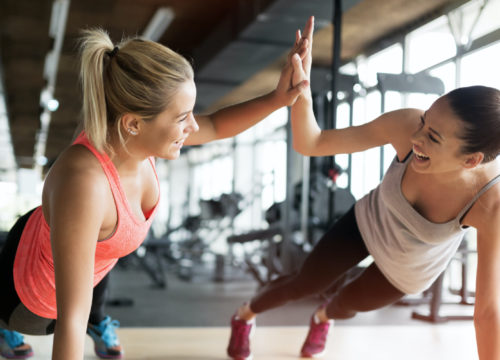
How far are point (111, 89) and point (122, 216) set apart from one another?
29 centimetres

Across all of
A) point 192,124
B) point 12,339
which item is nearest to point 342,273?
point 192,124

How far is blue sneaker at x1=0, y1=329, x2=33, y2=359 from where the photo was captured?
1.85 m

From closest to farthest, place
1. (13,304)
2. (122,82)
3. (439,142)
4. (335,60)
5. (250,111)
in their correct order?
(122,82)
(439,142)
(13,304)
(250,111)
(335,60)

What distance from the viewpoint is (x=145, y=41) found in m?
1.22

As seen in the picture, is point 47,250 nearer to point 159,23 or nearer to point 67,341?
point 67,341

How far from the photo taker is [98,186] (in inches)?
43.8

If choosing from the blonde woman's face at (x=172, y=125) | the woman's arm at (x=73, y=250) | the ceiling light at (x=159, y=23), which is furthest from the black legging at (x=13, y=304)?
the ceiling light at (x=159, y=23)

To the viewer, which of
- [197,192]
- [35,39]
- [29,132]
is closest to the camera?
[35,39]

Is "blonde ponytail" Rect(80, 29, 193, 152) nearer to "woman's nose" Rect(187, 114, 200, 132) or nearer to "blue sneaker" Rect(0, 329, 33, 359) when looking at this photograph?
"woman's nose" Rect(187, 114, 200, 132)

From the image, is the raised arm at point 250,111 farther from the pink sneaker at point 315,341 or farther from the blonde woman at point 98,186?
the pink sneaker at point 315,341

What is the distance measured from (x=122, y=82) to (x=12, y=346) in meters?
1.23

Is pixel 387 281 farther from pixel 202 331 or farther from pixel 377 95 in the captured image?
pixel 377 95

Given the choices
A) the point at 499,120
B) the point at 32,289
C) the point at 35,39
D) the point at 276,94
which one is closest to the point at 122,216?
the point at 32,289

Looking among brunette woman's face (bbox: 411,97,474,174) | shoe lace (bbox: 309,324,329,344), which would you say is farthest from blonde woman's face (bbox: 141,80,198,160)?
shoe lace (bbox: 309,324,329,344)
